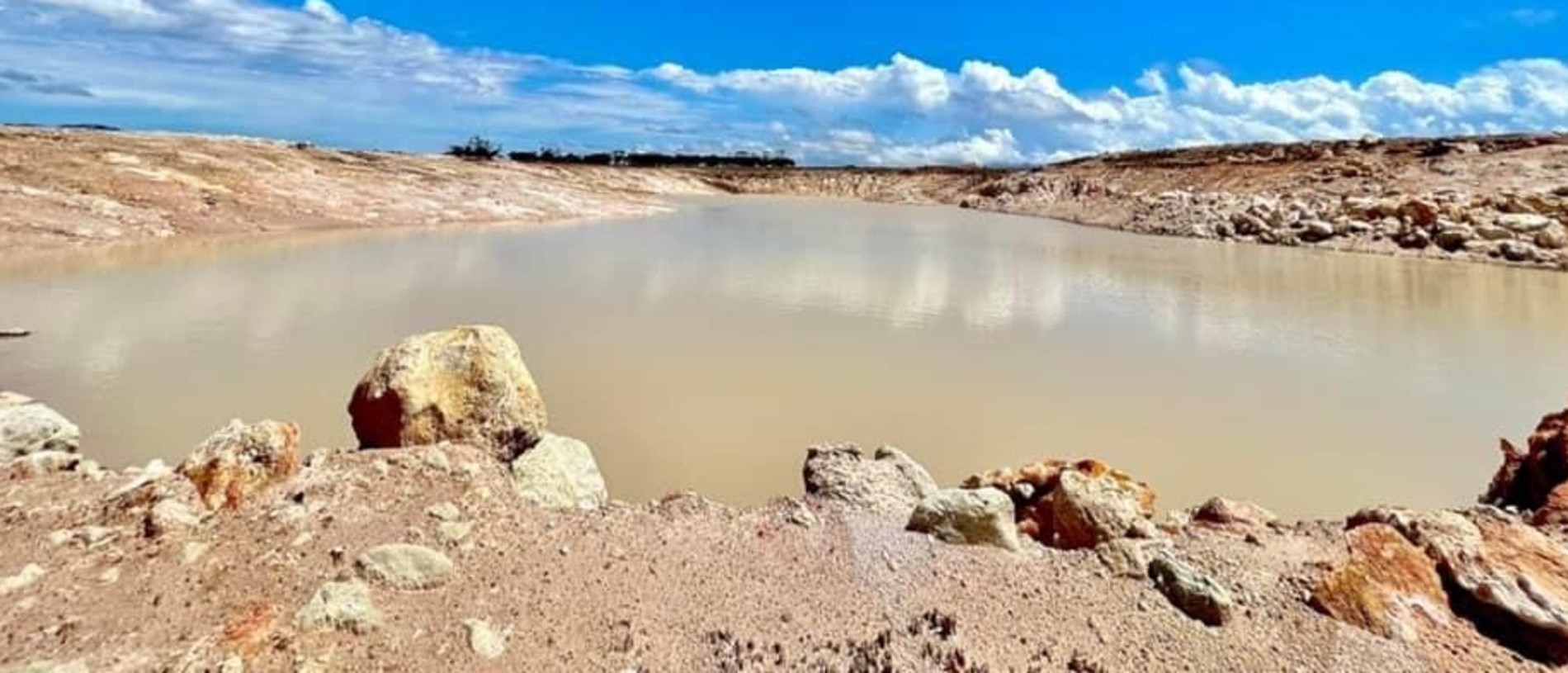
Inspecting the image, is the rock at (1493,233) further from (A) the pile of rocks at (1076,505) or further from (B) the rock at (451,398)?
(B) the rock at (451,398)

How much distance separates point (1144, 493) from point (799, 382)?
14.0 feet

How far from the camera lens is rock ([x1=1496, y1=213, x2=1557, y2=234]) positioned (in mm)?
25594

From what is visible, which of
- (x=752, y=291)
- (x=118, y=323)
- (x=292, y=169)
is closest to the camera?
(x=118, y=323)

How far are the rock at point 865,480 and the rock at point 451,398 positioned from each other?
1.94m

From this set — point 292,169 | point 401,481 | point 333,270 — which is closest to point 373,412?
point 401,481

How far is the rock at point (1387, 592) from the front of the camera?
380cm

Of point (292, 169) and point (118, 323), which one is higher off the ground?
point (292, 169)

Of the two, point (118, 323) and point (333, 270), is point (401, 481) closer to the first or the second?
point (118, 323)

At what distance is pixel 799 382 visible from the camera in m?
9.18

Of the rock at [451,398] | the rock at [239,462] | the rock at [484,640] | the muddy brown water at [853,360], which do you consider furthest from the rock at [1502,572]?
the rock at [239,462]

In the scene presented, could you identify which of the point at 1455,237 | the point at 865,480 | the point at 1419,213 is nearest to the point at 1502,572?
the point at 865,480

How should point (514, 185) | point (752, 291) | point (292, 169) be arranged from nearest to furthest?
point (752, 291) < point (292, 169) < point (514, 185)

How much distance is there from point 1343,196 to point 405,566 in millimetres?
41497

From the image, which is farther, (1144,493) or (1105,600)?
(1144,493)
